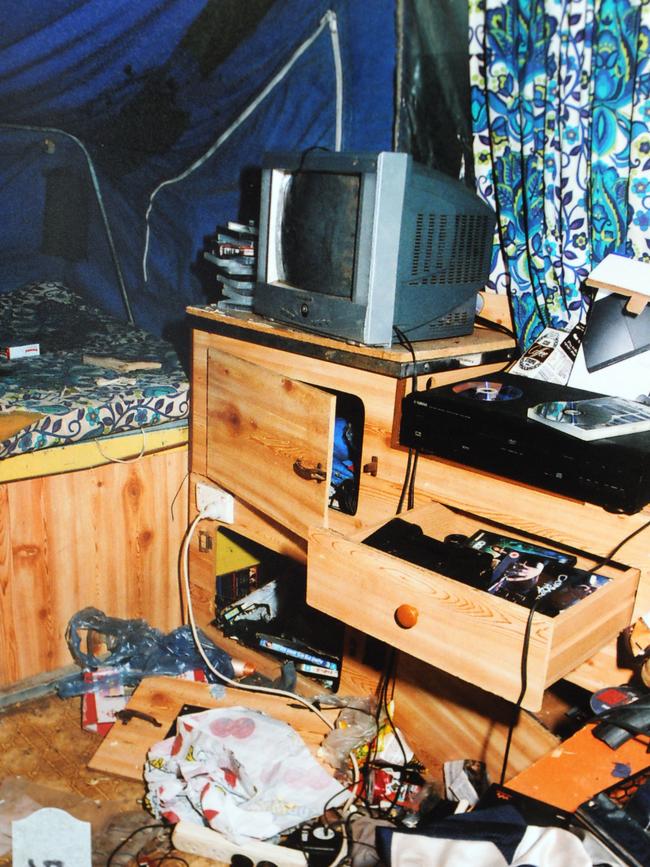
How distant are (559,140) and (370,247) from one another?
1.62ft

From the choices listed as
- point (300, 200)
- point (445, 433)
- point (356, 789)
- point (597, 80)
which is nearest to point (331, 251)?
point (300, 200)

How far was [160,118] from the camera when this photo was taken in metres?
2.31

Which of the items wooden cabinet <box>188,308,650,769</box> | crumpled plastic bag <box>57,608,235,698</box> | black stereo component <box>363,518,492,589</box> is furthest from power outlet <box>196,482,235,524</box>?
black stereo component <box>363,518,492,589</box>

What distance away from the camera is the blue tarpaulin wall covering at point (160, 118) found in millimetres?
1832

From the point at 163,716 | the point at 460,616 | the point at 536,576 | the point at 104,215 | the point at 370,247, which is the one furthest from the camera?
the point at 104,215

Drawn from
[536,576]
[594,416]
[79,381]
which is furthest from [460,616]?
[79,381]

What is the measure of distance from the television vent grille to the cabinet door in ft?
1.16

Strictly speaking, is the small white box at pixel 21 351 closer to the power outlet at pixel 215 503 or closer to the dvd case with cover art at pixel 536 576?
the power outlet at pixel 215 503

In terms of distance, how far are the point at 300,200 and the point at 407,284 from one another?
31 centimetres

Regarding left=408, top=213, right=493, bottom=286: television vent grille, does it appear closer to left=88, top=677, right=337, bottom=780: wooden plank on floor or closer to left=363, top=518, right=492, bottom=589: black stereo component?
left=363, top=518, right=492, bottom=589: black stereo component

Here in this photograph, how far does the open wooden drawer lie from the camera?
1.02 m

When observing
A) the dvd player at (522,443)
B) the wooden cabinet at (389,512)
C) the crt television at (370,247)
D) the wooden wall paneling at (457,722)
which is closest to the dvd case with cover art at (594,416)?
the dvd player at (522,443)

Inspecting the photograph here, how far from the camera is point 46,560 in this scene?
188 cm

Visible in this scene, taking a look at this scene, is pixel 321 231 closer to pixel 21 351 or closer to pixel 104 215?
pixel 21 351
